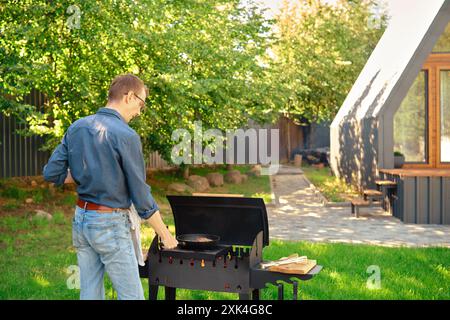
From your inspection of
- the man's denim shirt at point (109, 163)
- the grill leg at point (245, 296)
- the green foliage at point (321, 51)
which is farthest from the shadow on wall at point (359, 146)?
the man's denim shirt at point (109, 163)

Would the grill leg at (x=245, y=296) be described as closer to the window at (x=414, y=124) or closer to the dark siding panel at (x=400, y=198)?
the dark siding panel at (x=400, y=198)

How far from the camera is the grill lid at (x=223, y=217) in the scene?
4984mm

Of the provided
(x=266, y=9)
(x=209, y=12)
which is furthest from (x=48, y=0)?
(x=266, y=9)

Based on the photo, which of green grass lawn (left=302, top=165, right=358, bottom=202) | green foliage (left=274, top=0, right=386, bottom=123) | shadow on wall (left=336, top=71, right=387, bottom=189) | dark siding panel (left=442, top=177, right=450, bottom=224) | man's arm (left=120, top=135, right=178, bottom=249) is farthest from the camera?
green foliage (left=274, top=0, right=386, bottom=123)

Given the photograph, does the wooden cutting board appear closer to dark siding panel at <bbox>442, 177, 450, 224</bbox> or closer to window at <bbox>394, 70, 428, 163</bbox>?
dark siding panel at <bbox>442, 177, 450, 224</bbox>

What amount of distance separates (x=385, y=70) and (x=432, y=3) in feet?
8.84

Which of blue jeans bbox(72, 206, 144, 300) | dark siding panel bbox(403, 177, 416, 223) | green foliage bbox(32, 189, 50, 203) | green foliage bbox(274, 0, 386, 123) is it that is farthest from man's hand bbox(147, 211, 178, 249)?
green foliage bbox(274, 0, 386, 123)

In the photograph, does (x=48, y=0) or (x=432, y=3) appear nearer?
(x=48, y=0)

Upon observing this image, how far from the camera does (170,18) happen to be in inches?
517

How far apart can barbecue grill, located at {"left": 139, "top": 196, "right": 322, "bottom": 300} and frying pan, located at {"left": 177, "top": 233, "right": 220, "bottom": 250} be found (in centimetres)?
5

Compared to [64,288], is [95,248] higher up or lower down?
higher up

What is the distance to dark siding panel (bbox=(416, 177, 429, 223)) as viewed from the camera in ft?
37.1

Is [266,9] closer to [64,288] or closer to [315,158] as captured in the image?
[315,158]
